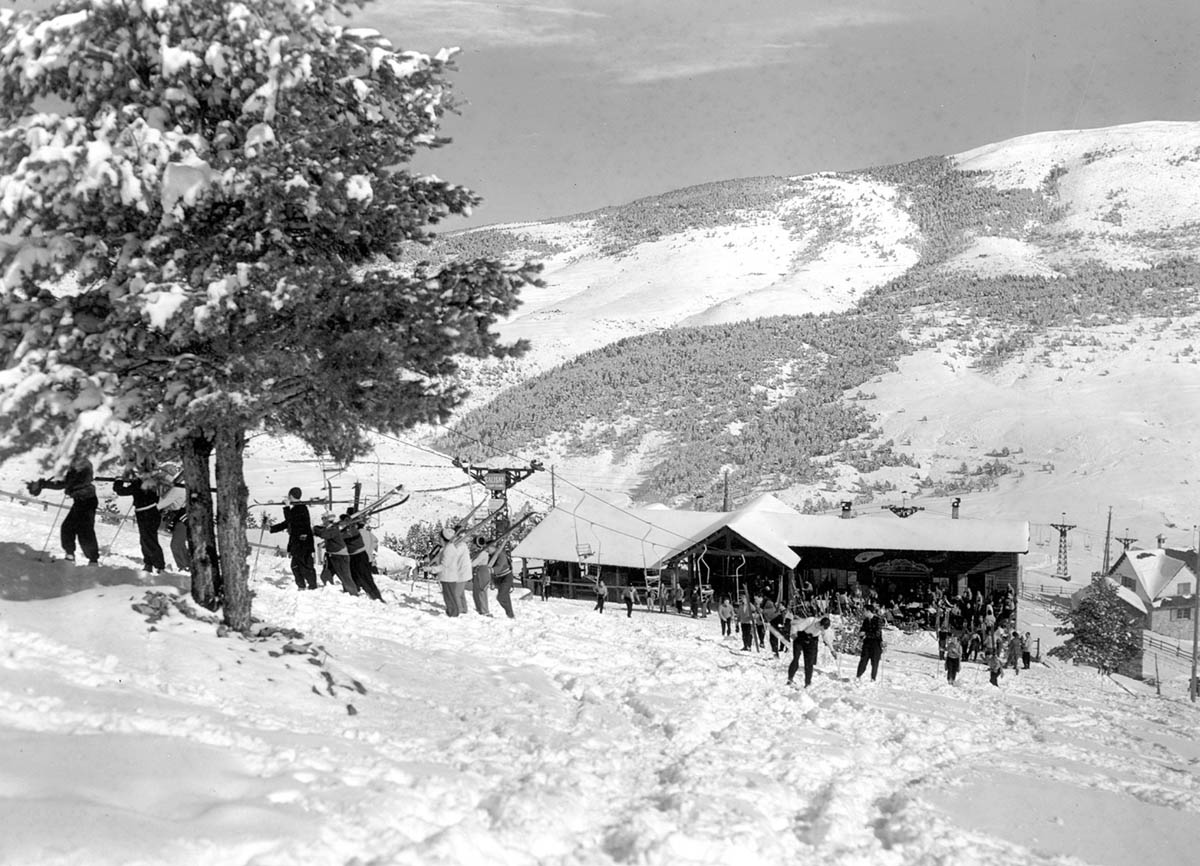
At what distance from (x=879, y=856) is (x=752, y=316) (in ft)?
347

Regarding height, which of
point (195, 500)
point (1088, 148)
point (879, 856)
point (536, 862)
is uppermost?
point (1088, 148)

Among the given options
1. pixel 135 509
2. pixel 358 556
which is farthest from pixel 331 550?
pixel 135 509

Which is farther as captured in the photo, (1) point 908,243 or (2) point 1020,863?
(1) point 908,243

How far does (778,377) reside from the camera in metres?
81.8

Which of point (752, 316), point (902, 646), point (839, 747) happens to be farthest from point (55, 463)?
point (752, 316)

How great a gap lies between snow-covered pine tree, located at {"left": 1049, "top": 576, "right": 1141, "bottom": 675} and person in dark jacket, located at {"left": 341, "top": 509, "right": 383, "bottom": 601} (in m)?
27.1

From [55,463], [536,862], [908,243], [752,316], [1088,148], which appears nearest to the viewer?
[536,862]

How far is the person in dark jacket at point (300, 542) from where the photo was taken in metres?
16.2

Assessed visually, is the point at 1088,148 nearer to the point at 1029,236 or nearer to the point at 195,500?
the point at 1029,236

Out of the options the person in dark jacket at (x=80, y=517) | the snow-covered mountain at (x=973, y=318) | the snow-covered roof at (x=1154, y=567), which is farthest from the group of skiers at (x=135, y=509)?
the snow-covered roof at (x=1154, y=567)

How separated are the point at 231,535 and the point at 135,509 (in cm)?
477

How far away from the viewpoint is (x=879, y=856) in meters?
7.38

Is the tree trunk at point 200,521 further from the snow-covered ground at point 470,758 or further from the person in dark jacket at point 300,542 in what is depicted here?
the person in dark jacket at point 300,542

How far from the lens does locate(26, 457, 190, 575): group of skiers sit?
12.1 m
